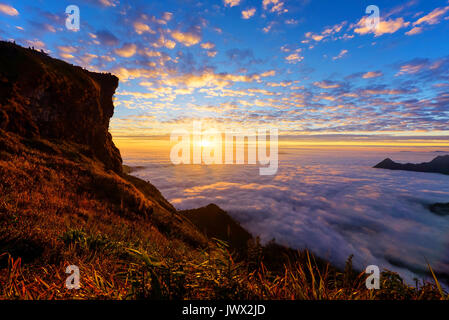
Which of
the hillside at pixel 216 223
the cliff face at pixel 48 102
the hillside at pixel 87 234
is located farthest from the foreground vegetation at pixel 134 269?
the hillside at pixel 216 223

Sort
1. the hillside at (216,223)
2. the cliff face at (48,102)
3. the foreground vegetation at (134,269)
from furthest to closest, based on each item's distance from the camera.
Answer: the hillside at (216,223), the cliff face at (48,102), the foreground vegetation at (134,269)

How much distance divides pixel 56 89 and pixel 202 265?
77.3ft

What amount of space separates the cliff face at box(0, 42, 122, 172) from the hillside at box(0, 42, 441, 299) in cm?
9

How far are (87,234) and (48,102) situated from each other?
19.7m

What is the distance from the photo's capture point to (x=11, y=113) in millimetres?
13070

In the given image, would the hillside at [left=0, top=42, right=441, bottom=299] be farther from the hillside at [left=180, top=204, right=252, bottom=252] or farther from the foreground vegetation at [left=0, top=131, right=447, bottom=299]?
the hillside at [left=180, top=204, right=252, bottom=252]

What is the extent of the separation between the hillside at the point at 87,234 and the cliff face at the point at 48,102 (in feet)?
0.30

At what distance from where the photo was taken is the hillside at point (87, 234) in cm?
182

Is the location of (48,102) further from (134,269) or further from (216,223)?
(216,223)

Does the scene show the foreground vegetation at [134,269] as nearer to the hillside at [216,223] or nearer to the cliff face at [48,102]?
the cliff face at [48,102]

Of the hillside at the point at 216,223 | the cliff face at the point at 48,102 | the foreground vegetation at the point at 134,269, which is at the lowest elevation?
the hillside at the point at 216,223

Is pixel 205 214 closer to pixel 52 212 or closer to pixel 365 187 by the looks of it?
pixel 52 212

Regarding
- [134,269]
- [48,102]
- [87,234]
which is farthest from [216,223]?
[134,269]

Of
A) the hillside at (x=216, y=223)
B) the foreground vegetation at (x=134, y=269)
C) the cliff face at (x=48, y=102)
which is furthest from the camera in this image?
the hillside at (x=216, y=223)
